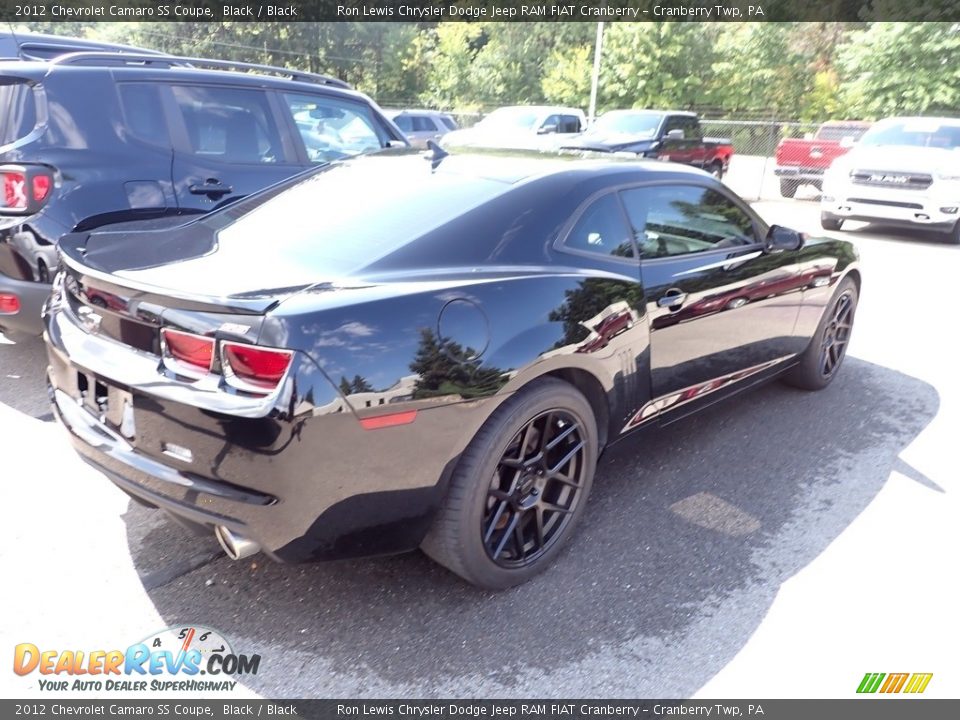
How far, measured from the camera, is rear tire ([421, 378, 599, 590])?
253cm

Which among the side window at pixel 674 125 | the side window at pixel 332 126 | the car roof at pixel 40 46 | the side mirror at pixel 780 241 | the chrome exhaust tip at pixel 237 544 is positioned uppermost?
the car roof at pixel 40 46

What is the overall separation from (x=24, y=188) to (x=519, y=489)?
10.3 ft

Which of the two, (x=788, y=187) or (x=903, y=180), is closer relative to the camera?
(x=903, y=180)

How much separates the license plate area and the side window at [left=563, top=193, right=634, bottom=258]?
170 cm

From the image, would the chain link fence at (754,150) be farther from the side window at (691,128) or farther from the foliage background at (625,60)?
the foliage background at (625,60)

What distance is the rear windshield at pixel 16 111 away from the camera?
407 cm

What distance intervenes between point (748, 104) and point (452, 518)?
122 feet

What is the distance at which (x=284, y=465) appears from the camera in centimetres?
215

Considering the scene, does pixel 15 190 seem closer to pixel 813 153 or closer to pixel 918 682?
pixel 918 682

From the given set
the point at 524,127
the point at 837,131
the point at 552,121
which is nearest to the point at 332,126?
the point at 524,127

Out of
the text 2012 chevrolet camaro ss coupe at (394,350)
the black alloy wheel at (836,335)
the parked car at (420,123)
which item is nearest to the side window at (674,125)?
the parked car at (420,123)

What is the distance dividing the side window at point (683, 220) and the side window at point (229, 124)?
2.95m

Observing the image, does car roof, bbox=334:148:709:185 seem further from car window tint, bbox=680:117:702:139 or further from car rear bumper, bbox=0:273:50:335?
car window tint, bbox=680:117:702:139

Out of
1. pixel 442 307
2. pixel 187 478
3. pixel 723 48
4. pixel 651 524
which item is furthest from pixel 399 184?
pixel 723 48
